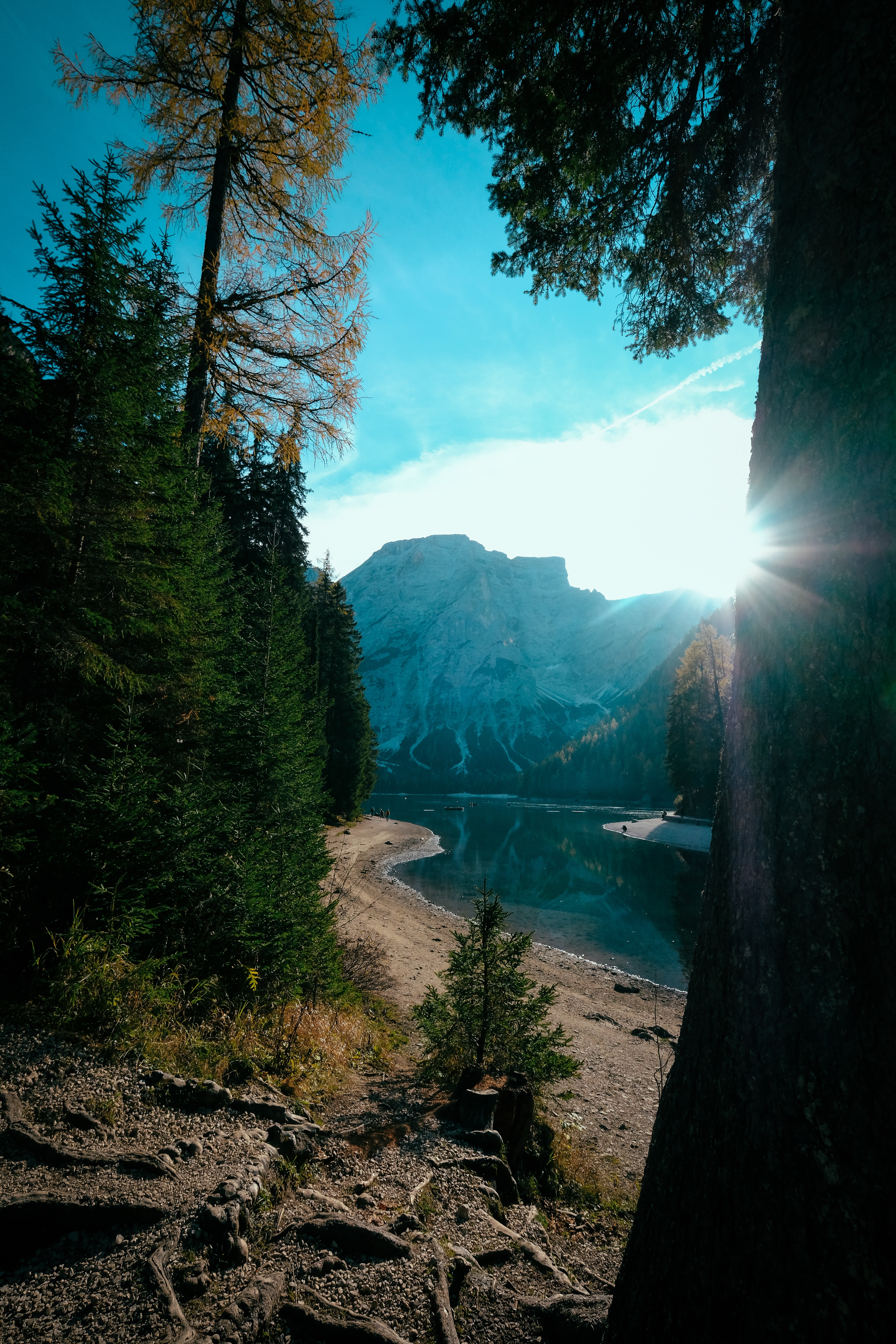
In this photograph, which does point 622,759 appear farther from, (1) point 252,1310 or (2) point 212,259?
(1) point 252,1310

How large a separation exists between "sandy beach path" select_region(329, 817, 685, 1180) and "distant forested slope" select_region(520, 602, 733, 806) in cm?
7280

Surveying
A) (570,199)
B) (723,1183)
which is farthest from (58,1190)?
(570,199)

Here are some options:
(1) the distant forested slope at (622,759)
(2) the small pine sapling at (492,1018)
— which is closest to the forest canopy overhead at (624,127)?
(2) the small pine sapling at (492,1018)

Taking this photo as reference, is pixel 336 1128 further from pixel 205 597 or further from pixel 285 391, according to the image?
pixel 285 391

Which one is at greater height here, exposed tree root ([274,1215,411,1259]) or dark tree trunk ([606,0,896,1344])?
dark tree trunk ([606,0,896,1344])

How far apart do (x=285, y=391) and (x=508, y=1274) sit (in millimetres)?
9269

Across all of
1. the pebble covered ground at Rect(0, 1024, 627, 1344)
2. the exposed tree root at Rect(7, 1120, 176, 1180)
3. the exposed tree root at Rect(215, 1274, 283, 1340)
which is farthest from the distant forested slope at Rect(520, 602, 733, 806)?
the exposed tree root at Rect(215, 1274, 283, 1340)

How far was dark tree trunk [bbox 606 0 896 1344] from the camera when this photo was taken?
1.43m

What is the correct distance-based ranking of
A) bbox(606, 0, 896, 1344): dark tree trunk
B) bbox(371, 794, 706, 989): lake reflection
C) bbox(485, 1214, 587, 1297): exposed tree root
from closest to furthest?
bbox(606, 0, 896, 1344): dark tree trunk
bbox(485, 1214, 587, 1297): exposed tree root
bbox(371, 794, 706, 989): lake reflection

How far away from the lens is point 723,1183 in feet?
5.41

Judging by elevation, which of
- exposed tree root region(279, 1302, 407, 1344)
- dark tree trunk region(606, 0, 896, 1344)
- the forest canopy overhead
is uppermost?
the forest canopy overhead

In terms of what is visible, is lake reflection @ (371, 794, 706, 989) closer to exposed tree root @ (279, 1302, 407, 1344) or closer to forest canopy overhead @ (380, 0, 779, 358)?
exposed tree root @ (279, 1302, 407, 1344)

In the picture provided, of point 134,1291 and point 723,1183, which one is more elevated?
point 723,1183

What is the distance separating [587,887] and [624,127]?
31.0m
